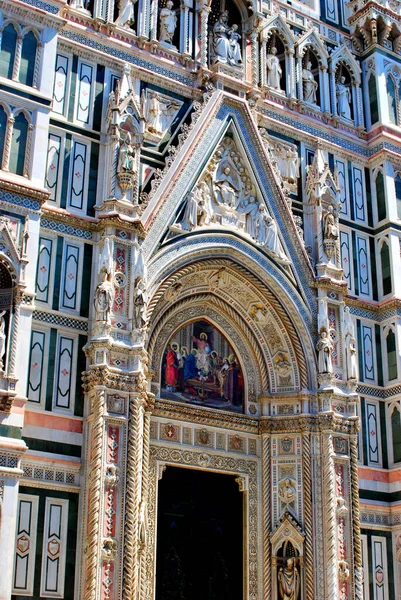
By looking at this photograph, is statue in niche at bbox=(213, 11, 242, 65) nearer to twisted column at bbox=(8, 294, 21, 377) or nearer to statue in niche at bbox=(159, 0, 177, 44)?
statue in niche at bbox=(159, 0, 177, 44)

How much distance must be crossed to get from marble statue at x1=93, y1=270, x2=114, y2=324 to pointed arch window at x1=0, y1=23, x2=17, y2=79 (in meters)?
4.00

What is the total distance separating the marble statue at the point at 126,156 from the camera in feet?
57.0

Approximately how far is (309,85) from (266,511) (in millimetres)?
10067

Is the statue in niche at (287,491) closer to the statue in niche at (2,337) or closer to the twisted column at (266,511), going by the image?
the twisted column at (266,511)

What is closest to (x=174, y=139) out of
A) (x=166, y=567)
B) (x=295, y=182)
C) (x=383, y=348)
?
(x=295, y=182)

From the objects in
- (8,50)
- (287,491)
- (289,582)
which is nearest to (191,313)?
(287,491)

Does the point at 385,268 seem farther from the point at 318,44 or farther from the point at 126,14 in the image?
the point at 126,14

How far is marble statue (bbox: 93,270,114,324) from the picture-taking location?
636 inches

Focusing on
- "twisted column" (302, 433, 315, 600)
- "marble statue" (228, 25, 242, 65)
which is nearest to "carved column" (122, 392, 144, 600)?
"twisted column" (302, 433, 315, 600)

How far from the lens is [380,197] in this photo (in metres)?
21.8

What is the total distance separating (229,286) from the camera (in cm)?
1922

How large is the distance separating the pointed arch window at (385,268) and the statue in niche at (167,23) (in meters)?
6.63

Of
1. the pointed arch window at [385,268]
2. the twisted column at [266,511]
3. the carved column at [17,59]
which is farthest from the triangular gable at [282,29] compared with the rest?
the twisted column at [266,511]

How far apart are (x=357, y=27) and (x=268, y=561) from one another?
44.0 ft
